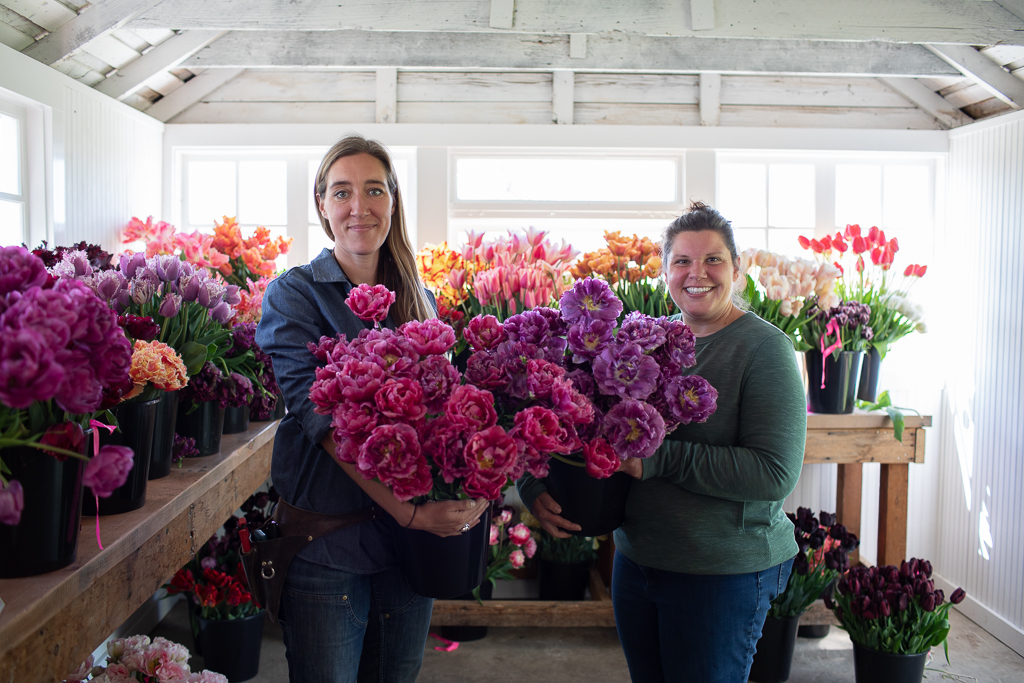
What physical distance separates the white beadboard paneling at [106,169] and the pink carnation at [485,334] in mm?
2127

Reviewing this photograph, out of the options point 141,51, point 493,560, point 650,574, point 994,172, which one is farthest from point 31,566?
point 994,172

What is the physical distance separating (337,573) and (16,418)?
638 millimetres

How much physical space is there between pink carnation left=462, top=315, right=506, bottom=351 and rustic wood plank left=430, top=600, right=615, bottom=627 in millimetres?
2117

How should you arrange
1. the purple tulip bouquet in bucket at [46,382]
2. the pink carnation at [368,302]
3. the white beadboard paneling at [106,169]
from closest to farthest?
the purple tulip bouquet in bucket at [46,382]
the pink carnation at [368,302]
the white beadboard paneling at [106,169]

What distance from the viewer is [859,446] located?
8.85 ft

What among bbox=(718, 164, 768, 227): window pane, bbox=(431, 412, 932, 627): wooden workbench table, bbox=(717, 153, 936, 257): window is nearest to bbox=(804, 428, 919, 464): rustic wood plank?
bbox=(431, 412, 932, 627): wooden workbench table

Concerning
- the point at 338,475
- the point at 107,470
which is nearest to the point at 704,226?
the point at 338,475

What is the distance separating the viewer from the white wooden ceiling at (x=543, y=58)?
8.46 ft

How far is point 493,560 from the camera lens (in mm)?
2850

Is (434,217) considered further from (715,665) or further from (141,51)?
(715,665)

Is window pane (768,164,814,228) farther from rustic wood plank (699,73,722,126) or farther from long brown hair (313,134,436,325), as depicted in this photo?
long brown hair (313,134,436,325)

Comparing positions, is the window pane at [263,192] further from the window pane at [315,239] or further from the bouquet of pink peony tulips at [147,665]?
the bouquet of pink peony tulips at [147,665]

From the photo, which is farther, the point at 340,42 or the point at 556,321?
the point at 340,42

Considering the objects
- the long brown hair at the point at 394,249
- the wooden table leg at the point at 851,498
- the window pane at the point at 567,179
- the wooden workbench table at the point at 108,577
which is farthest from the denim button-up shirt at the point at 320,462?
the wooden table leg at the point at 851,498
